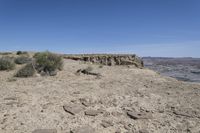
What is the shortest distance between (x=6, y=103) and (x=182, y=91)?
7.14 m

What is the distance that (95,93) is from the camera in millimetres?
9703

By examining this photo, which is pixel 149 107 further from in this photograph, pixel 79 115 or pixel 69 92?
pixel 69 92

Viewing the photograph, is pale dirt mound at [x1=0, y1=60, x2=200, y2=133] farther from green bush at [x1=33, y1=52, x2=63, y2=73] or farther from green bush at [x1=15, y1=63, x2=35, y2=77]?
green bush at [x1=33, y1=52, x2=63, y2=73]

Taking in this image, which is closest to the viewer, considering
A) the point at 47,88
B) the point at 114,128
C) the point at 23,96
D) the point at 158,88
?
the point at 114,128

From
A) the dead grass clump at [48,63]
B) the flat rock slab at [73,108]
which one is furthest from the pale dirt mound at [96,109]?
the dead grass clump at [48,63]

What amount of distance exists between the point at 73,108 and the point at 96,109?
0.70 m

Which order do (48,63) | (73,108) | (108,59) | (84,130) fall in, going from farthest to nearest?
1. (108,59)
2. (48,63)
3. (73,108)
4. (84,130)

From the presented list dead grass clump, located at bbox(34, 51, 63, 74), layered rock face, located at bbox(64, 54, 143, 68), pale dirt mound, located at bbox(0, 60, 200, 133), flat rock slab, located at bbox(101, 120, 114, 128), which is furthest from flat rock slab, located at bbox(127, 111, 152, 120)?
layered rock face, located at bbox(64, 54, 143, 68)

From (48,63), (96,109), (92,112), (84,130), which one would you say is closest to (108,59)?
(48,63)

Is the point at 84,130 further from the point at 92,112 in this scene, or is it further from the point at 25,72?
the point at 25,72

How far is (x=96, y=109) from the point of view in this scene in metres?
7.60

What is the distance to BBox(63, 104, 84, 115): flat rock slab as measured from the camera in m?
7.21

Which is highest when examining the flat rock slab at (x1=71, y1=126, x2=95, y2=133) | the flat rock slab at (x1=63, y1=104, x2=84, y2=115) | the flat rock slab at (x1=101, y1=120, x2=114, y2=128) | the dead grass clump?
the dead grass clump

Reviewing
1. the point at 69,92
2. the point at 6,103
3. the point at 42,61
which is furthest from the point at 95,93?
the point at 42,61
